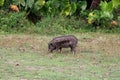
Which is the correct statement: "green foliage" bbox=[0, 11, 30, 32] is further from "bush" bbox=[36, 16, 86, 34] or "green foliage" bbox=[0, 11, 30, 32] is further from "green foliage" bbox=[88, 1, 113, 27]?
"green foliage" bbox=[88, 1, 113, 27]

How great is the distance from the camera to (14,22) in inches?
657

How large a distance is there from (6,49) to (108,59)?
10.9 ft

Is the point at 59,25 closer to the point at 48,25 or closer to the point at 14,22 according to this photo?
the point at 48,25

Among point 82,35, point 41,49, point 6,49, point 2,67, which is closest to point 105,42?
point 82,35

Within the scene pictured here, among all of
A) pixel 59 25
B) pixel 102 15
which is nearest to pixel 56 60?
pixel 59 25

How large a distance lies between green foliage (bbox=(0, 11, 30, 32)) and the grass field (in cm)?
107

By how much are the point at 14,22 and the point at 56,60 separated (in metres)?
6.13

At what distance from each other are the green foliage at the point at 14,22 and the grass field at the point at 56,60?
107 centimetres

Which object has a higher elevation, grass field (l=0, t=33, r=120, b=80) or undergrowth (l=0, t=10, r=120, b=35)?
grass field (l=0, t=33, r=120, b=80)

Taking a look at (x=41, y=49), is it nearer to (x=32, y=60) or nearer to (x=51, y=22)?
(x=32, y=60)

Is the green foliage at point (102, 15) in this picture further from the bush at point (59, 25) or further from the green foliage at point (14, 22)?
the green foliage at point (14, 22)

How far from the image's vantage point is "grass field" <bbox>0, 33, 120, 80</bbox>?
30.1ft

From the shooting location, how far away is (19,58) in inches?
440

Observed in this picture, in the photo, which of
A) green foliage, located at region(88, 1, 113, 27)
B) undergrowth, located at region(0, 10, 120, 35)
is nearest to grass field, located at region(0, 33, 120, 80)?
undergrowth, located at region(0, 10, 120, 35)
